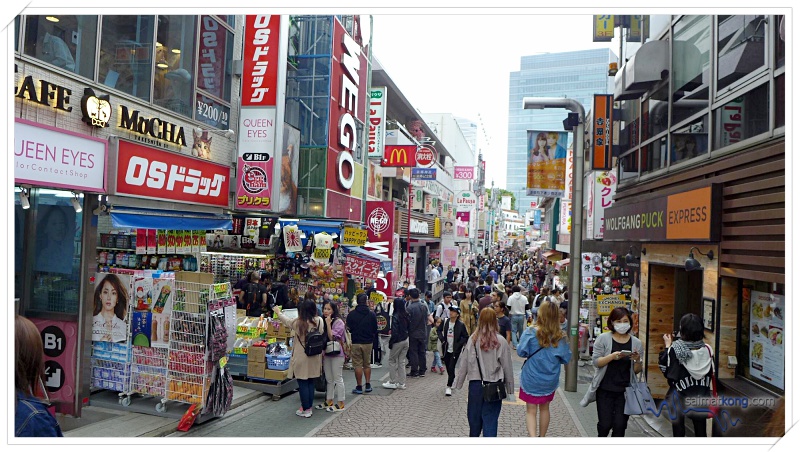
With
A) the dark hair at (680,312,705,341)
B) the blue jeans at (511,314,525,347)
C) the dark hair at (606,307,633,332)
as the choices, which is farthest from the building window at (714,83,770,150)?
the blue jeans at (511,314,525,347)

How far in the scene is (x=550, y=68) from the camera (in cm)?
17012

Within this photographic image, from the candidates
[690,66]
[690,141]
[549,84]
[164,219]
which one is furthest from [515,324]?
[549,84]

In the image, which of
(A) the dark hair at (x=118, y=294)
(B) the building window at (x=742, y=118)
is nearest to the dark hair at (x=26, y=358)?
(A) the dark hair at (x=118, y=294)

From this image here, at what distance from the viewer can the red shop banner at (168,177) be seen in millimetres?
8961

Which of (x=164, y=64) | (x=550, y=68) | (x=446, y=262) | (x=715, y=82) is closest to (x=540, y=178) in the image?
(x=715, y=82)

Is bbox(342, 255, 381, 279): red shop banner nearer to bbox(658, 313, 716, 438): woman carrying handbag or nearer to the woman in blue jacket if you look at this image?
the woman in blue jacket

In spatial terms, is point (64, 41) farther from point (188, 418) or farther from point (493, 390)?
point (493, 390)

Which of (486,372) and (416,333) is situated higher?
(486,372)

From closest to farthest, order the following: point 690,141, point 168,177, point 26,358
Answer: point 26,358
point 690,141
point 168,177

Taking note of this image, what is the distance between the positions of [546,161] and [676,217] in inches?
302

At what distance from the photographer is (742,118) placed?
25.2 feet

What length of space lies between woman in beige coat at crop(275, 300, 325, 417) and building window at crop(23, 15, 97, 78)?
5.00 meters

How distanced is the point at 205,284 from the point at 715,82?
8.16 m
